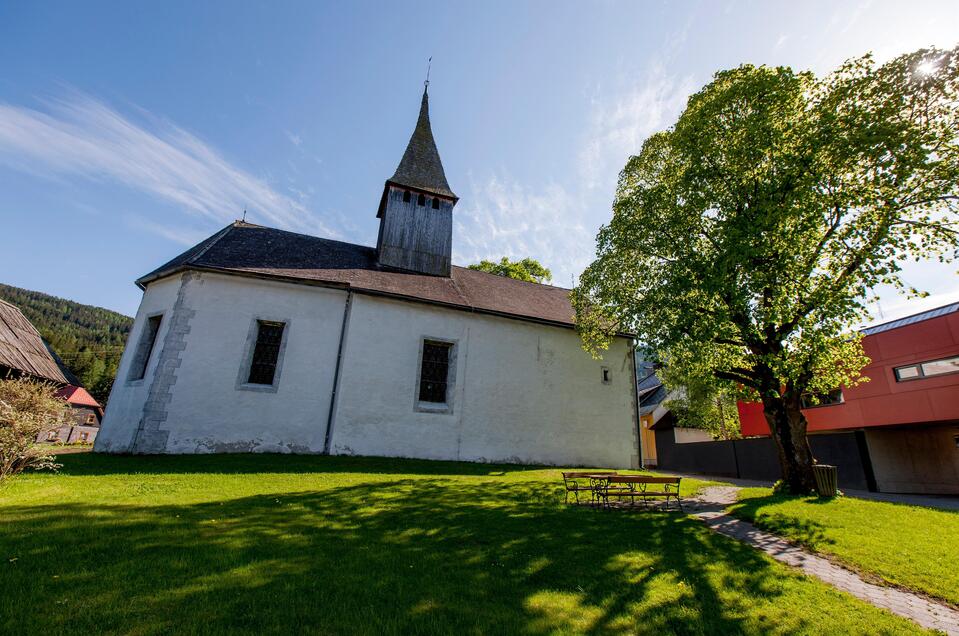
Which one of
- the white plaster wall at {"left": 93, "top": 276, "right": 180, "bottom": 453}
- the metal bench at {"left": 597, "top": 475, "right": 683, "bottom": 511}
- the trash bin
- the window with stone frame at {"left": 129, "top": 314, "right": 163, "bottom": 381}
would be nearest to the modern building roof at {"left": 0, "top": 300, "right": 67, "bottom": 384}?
the white plaster wall at {"left": 93, "top": 276, "right": 180, "bottom": 453}

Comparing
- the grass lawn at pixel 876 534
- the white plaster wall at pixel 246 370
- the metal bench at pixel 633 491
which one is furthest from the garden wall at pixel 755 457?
the white plaster wall at pixel 246 370

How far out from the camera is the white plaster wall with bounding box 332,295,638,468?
15211mm

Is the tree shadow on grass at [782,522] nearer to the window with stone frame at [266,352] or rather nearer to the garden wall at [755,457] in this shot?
the garden wall at [755,457]

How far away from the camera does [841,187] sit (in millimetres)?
10852

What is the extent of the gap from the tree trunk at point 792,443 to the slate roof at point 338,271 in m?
8.71

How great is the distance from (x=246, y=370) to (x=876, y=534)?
1708 centimetres

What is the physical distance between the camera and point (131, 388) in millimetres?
13695

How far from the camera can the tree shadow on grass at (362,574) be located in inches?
137

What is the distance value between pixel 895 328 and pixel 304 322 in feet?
85.1

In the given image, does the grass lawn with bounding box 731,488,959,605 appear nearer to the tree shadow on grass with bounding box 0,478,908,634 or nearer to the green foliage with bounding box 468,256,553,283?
the tree shadow on grass with bounding box 0,478,908,634

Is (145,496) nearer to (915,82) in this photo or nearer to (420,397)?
(420,397)

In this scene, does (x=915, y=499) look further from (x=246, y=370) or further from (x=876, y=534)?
(x=246, y=370)

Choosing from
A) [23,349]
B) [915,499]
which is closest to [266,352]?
[23,349]

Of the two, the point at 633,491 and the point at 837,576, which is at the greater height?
the point at 633,491
